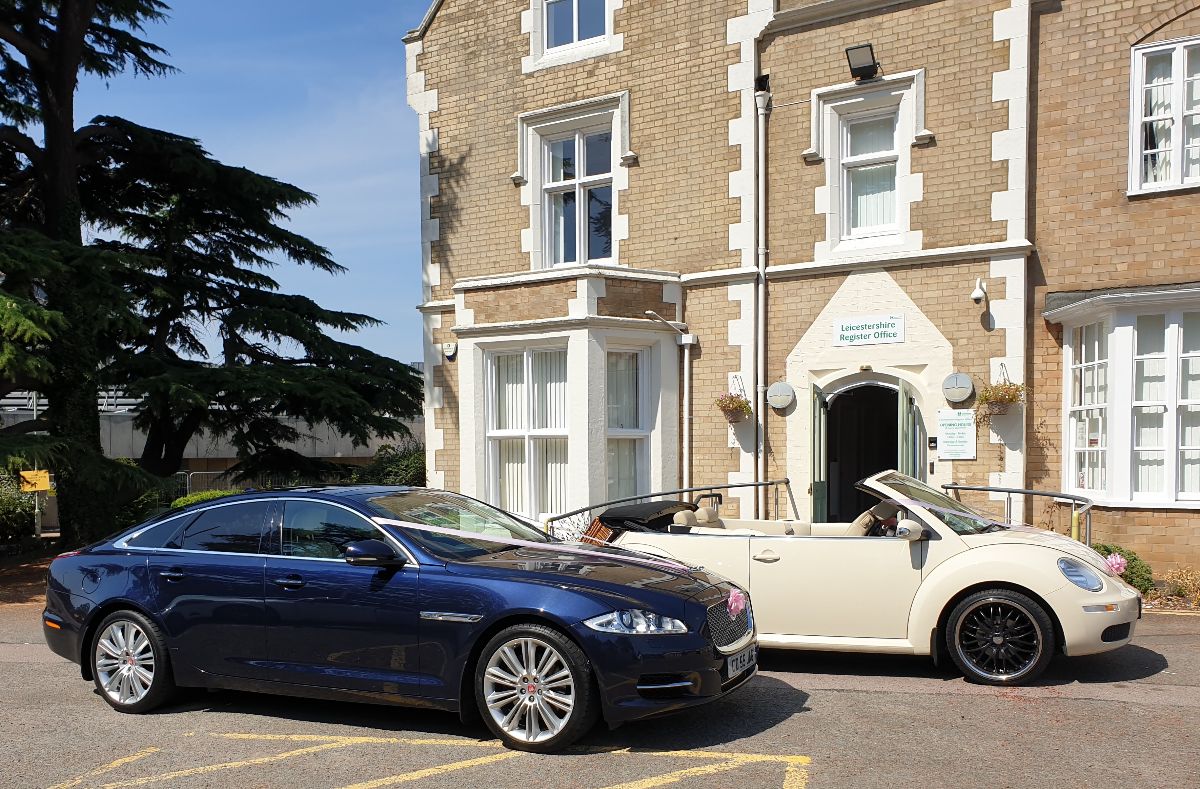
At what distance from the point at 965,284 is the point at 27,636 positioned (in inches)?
411

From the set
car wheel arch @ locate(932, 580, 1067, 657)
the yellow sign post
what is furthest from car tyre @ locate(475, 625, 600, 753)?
the yellow sign post

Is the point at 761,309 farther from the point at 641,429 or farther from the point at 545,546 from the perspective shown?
the point at 545,546

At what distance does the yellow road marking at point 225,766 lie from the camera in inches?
208

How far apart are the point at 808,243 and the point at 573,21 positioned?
4.89m

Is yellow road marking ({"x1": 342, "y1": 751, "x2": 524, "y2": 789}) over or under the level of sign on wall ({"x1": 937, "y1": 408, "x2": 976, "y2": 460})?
under

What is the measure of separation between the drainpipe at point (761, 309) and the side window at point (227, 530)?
727cm

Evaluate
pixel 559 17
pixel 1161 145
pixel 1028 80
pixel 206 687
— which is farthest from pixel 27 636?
pixel 1161 145

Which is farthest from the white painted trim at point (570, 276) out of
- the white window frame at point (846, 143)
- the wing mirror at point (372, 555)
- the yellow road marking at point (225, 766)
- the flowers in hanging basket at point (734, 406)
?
the yellow road marking at point (225, 766)

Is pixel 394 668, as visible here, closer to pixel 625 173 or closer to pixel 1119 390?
pixel 1119 390

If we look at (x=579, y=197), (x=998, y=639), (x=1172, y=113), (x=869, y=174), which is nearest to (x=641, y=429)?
(x=579, y=197)

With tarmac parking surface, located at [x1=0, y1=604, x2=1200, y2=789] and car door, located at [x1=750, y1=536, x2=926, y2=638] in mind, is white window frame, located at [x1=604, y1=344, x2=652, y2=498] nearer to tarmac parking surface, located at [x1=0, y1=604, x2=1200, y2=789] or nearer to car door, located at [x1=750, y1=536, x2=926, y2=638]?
car door, located at [x1=750, y1=536, x2=926, y2=638]

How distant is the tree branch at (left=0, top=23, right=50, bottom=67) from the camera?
16.3 m

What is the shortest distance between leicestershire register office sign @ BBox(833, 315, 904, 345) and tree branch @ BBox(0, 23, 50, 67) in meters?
13.7

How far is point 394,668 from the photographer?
5.95 m
